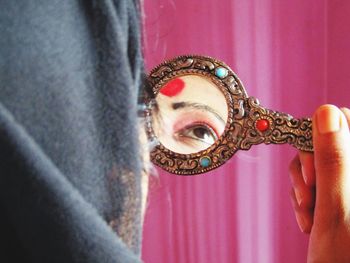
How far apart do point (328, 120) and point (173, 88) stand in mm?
204

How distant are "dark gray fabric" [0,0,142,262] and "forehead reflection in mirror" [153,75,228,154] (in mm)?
247

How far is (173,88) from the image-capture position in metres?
0.60

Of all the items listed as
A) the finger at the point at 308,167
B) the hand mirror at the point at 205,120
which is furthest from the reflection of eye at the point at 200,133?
the finger at the point at 308,167

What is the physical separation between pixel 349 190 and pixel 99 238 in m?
0.36

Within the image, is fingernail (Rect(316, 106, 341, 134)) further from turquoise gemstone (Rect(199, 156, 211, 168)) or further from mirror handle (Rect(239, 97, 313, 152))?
turquoise gemstone (Rect(199, 156, 211, 168))

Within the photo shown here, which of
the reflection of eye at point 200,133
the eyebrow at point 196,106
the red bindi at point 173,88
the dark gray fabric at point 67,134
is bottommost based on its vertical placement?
the dark gray fabric at point 67,134

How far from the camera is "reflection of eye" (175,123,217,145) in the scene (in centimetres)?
60

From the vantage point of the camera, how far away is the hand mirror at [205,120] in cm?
59

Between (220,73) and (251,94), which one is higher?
(251,94)

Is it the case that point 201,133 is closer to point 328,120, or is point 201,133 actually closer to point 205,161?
point 205,161

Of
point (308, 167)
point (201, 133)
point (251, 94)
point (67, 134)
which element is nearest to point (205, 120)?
point (201, 133)

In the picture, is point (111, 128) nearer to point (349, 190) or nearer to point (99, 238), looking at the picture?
point (99, 238)

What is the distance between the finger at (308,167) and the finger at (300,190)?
1 centimetres

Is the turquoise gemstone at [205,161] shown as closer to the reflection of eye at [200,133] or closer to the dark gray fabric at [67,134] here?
the reflection of eye at [200,133]
